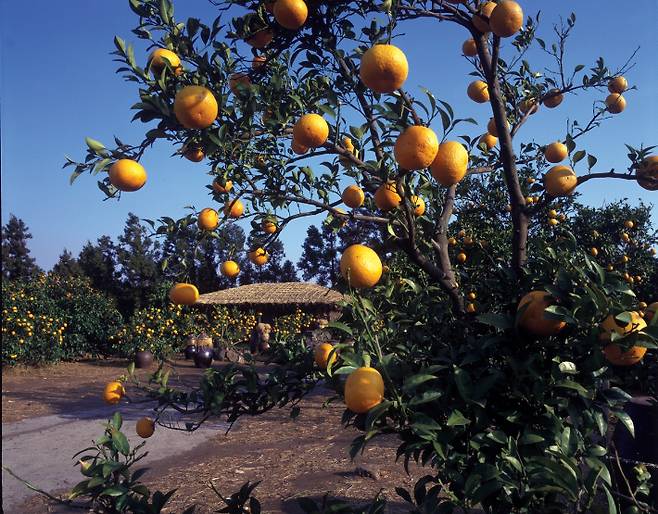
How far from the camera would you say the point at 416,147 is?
131 centimetres

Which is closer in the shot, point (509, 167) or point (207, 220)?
point (509, 167)

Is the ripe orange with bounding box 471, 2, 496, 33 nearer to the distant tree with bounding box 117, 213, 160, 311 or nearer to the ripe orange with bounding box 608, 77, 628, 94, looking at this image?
the ripe orange with bounding box 608, 77, 628, 94

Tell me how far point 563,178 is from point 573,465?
0.97 metres

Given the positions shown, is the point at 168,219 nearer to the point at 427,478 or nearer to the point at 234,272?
the point at 234,272

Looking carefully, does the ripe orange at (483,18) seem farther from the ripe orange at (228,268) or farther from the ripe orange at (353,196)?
the ripe orange at (228,268)

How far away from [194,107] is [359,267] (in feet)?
2.00

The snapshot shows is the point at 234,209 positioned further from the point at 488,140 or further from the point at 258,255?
the point at 488,140

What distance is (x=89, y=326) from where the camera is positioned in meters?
14.1

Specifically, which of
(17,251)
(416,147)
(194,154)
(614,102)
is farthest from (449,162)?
(17,251)

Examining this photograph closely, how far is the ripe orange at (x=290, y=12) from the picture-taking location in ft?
5.31

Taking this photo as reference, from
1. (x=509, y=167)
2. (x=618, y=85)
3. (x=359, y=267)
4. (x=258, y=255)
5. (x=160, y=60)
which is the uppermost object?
(x=618, y=85)

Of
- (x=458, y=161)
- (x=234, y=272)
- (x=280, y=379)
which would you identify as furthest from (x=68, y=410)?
(x=458, y=161)

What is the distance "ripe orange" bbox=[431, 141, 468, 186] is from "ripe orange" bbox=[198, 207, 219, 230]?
0.92 metres

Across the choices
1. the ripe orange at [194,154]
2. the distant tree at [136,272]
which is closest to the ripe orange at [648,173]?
the ripe orange at [194,154]
